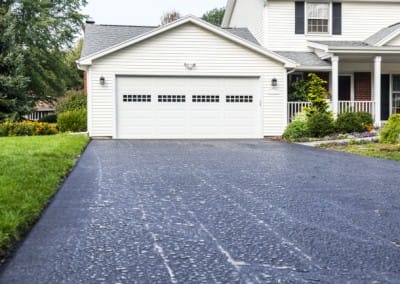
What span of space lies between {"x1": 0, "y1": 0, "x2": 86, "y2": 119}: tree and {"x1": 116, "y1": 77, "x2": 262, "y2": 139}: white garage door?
12702mm

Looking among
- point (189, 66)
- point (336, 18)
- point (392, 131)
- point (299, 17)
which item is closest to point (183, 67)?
point (189, 66)

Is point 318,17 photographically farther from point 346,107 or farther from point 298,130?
point 298,130

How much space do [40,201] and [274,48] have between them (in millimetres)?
15936

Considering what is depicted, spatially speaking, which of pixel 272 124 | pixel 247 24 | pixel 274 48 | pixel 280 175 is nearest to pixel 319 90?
pixel 272 124

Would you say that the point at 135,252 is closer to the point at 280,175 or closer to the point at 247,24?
the point at 280,175

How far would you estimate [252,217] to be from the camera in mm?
4902

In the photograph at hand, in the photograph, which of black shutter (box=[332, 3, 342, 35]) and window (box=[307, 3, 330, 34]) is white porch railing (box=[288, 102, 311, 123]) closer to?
window (box=[307, 3, 330, 34])

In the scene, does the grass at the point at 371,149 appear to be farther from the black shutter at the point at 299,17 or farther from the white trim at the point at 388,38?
the black shutter at the point at 299,17

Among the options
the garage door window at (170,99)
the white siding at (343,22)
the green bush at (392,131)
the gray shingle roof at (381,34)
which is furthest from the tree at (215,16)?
the green bush at (392,131)

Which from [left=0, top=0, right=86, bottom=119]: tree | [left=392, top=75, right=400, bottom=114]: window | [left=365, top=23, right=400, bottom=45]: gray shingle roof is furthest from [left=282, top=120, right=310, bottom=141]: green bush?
[left=0, top=0, right=86, bottom=119]: tree

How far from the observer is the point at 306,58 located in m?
19.1

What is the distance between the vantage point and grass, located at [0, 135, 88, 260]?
4.21 m

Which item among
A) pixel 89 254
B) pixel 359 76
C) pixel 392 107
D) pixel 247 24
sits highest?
pixel 247 24

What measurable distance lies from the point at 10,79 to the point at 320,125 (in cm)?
1267
